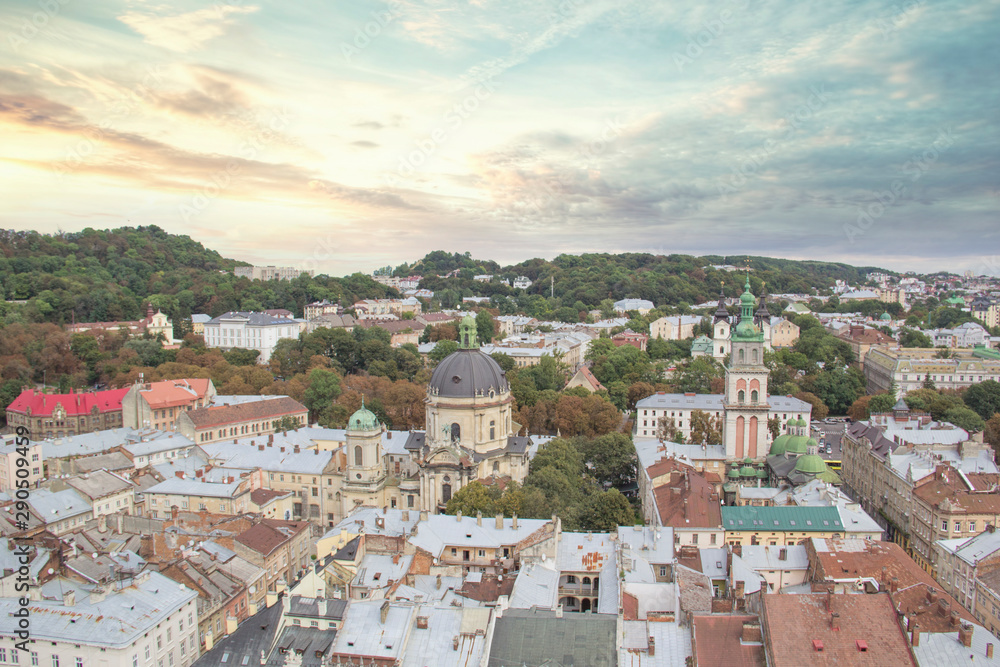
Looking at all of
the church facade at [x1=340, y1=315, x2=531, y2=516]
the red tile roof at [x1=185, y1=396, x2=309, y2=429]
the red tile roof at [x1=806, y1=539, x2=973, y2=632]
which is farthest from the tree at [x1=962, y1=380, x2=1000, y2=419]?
the red tile roof at [x1=185, y1=396, x2=309, y2=429]

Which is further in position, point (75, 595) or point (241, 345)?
point (241, 345)

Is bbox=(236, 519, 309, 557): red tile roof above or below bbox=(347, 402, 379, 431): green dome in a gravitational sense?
below

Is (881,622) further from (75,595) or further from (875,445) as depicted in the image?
(875,445)

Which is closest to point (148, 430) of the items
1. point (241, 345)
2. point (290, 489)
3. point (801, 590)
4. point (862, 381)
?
point (290, 489)

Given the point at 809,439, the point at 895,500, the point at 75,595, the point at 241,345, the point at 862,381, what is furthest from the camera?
the point at 241,345

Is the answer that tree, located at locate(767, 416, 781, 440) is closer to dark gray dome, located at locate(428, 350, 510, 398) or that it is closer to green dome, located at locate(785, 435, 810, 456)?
green dome, located at locate(785, 435, 810, 456)

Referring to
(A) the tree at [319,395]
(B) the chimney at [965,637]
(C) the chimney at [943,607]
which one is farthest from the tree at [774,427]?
(B) the chimney at [965,637]
